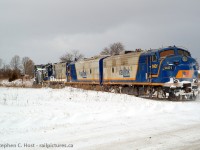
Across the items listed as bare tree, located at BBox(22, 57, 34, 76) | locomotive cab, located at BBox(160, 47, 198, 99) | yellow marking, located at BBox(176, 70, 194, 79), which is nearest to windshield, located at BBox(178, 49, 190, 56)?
locomotive cab, located at BBox(160, 47, 198, 99)

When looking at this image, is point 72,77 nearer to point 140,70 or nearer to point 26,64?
point 140,70

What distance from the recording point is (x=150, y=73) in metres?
16.7

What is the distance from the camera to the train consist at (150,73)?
15.4 metres

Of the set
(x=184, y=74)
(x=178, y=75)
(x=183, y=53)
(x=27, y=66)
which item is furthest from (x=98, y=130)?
(x=27, y=66)

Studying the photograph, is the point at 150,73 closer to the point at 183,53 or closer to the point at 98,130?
the point at 183,53

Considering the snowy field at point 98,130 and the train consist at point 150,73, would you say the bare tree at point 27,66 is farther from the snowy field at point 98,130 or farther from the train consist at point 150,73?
the snowy field at point 98,130

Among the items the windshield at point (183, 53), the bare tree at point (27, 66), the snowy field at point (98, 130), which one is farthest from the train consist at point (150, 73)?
the bare tree at point (27, 66)

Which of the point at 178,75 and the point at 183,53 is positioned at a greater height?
the point at 183,53

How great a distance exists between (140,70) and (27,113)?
11.0 meters

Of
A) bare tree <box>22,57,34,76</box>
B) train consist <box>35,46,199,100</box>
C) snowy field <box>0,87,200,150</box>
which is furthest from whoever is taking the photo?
bare tree <box>22,57,34,76</box>

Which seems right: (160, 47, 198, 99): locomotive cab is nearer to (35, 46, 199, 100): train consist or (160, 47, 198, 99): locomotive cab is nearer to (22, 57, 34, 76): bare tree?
(35, 46, 199, 100): train consist

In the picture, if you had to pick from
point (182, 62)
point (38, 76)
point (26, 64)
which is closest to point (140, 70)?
point (182, 62)

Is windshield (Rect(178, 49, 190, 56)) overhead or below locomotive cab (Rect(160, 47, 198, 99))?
overhead

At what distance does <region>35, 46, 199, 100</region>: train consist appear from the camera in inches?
605
